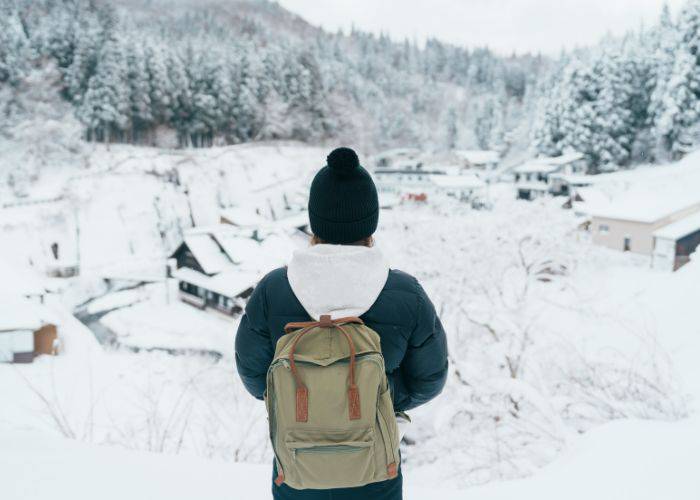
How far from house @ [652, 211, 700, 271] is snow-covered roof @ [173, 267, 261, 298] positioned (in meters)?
11.2

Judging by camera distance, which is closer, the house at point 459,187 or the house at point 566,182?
the house at point 566,182

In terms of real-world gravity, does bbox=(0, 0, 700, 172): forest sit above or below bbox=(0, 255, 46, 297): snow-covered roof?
above

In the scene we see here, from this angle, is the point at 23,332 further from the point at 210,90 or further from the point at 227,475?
the point at 210,90

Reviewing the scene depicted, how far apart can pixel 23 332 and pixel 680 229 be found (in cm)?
1550

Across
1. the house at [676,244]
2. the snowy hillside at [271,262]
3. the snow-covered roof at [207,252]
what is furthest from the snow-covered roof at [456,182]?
the snow-covered roof at [207,252]

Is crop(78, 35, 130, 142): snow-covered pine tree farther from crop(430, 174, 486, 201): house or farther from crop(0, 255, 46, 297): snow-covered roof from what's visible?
crop(430, 174, 486, 201): house

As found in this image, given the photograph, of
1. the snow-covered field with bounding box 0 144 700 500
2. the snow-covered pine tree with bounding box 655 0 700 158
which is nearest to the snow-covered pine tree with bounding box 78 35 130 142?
the snow-covered field with bounding box 0 144 700 500

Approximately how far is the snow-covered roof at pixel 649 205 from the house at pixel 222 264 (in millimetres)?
10667

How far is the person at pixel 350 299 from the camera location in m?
Result: 0.97

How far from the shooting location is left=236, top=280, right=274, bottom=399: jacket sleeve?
1.05 m

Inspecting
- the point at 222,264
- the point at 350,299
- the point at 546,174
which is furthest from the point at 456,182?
the point at 350,299

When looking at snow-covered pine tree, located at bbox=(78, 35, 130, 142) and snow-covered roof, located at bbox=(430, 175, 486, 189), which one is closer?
snow-covered pine tree, located at bbox=(78, 35, 130, 142)

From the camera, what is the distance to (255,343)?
3.55ft

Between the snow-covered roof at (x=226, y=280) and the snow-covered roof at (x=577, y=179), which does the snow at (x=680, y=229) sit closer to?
the snow-covered roof at (x=577, y=179)
